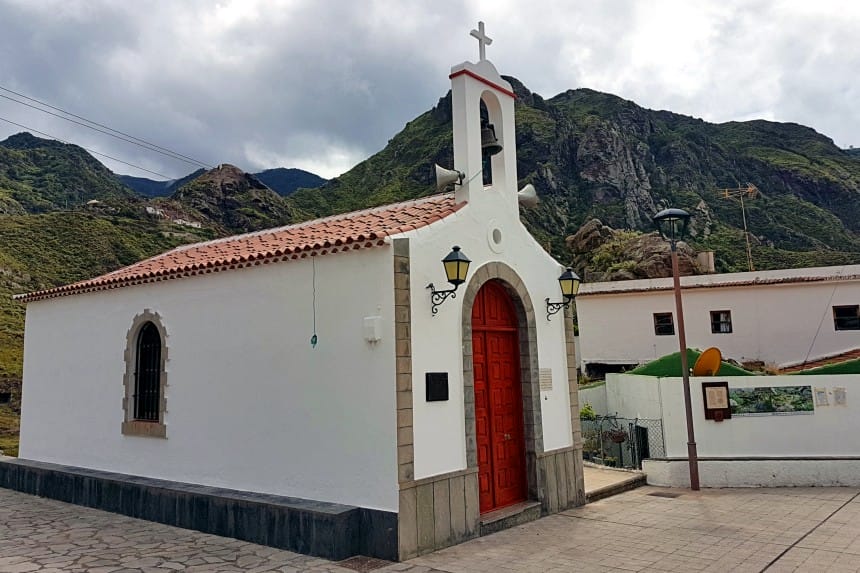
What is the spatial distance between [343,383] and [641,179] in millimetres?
59274

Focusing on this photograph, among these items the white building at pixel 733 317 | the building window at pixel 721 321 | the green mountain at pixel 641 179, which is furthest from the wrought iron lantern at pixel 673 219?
the green mountain at pixel 641 179

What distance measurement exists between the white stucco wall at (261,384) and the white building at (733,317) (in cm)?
1775

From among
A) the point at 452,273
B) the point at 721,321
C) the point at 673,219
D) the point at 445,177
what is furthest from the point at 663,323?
the point at 452,273

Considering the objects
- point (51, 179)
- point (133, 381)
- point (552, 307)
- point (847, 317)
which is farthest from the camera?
point (51, 179)

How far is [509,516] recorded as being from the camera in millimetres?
7695

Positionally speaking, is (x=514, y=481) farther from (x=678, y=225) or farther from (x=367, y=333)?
(x=678, y=225)

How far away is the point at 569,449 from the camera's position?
29.8 feet

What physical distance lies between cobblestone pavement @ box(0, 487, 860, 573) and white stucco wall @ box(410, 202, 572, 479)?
3.61ft

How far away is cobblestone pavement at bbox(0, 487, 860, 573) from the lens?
20.2 ft

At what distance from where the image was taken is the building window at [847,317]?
813 inches

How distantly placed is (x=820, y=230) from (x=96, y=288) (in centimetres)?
5920

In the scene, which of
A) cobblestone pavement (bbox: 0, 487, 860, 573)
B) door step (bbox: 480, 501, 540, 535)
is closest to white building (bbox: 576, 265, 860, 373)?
cobblestone pavement (bbox: 0, 487, 860, 573)

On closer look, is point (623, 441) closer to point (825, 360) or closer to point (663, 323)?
point (663, 323)

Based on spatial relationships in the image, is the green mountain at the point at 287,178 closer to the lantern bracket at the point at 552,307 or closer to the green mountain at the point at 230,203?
the green mountain at the point at 230,203
